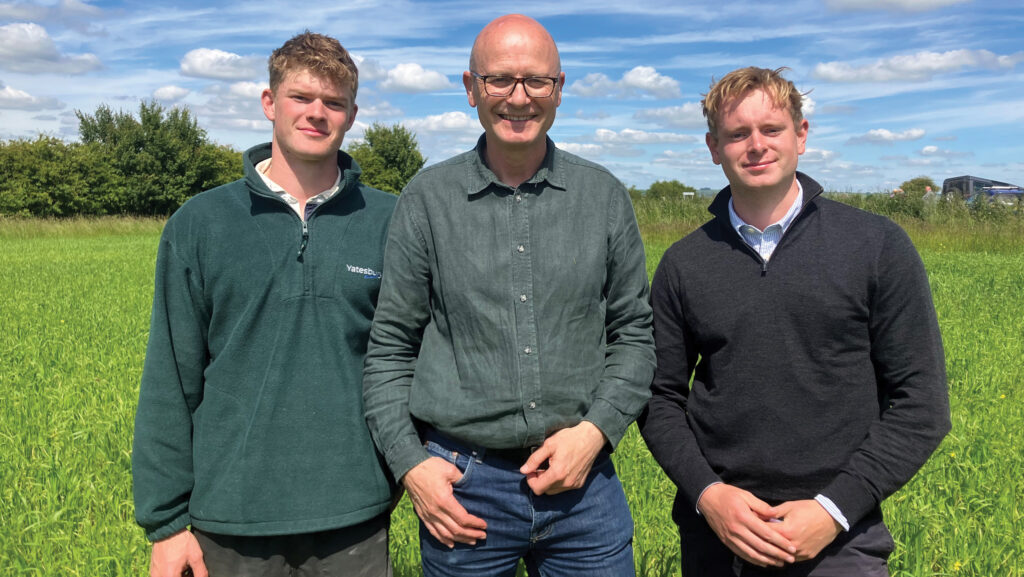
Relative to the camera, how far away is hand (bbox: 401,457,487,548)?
216 centimetres

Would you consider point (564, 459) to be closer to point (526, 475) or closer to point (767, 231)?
point (526, 475)

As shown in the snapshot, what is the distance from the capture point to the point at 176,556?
240 cm

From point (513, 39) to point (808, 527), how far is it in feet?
5.49

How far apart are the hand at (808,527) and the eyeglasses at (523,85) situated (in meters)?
1.43

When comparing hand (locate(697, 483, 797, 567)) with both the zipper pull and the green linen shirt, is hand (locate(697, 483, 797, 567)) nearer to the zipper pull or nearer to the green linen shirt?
the green linen shirt

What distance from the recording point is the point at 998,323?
31.4ft

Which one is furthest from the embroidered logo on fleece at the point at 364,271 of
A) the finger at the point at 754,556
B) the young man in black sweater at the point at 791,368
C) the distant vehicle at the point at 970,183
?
the distant vehicle at the point at 970,183

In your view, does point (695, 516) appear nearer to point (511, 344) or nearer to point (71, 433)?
point (511, 344)

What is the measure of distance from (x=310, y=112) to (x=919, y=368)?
6.79 feet

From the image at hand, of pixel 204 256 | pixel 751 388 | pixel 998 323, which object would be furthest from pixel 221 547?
pixel 998 323

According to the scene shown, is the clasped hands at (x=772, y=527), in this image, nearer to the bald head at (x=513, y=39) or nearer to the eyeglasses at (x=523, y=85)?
the eyeglasses at (x=523, y=85)

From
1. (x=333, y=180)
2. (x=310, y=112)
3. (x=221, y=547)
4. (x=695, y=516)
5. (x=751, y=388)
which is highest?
(x=310, y=112)

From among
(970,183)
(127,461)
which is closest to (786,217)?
(127,461)

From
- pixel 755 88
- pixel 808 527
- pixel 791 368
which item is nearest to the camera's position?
pixel 808 527
